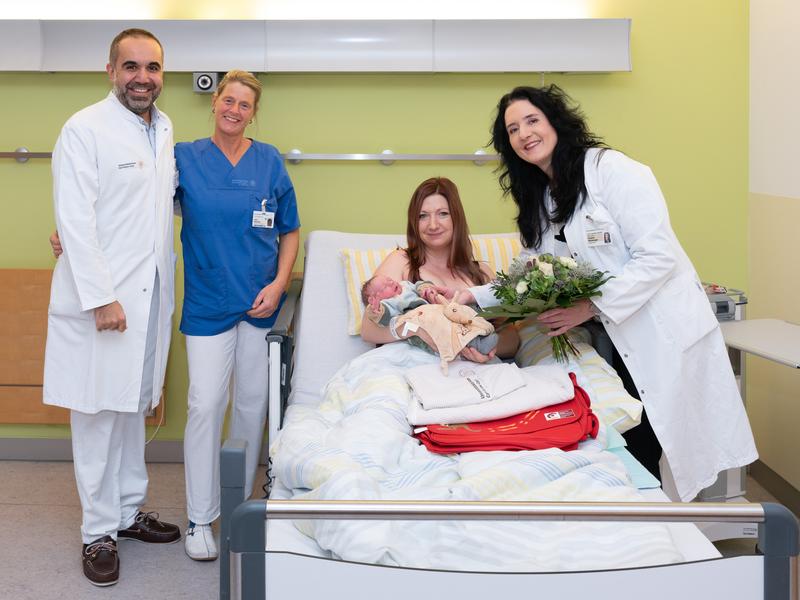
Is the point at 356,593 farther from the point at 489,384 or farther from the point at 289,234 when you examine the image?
the point at 289,234

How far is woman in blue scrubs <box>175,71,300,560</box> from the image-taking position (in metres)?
3.02

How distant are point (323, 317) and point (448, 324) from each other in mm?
662

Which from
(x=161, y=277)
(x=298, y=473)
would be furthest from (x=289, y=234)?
(x=298, y=473)

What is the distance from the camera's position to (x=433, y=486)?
6.48ft

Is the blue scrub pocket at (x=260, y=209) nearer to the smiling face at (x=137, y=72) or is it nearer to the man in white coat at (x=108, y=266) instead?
the man in white coat at (x=108, y=266)

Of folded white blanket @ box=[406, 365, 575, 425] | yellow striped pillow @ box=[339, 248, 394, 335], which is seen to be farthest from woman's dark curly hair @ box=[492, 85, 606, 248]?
yellow striped pillow @ box=[339, 248, 394, 335]

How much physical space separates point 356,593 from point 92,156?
1.82 meters

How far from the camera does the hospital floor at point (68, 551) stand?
2.81 meters

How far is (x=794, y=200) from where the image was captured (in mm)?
3492

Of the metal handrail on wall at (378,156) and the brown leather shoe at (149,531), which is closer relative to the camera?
the brown leather shoe at (149,531)

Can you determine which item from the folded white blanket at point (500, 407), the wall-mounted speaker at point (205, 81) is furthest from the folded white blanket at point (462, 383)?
the wall-mounted speaker at point (205, 81)

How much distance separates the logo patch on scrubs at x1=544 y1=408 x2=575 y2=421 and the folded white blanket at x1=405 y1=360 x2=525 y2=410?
0.13 metres

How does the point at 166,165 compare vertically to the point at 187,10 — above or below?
below

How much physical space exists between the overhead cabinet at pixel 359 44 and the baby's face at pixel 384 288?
1.19 meters
